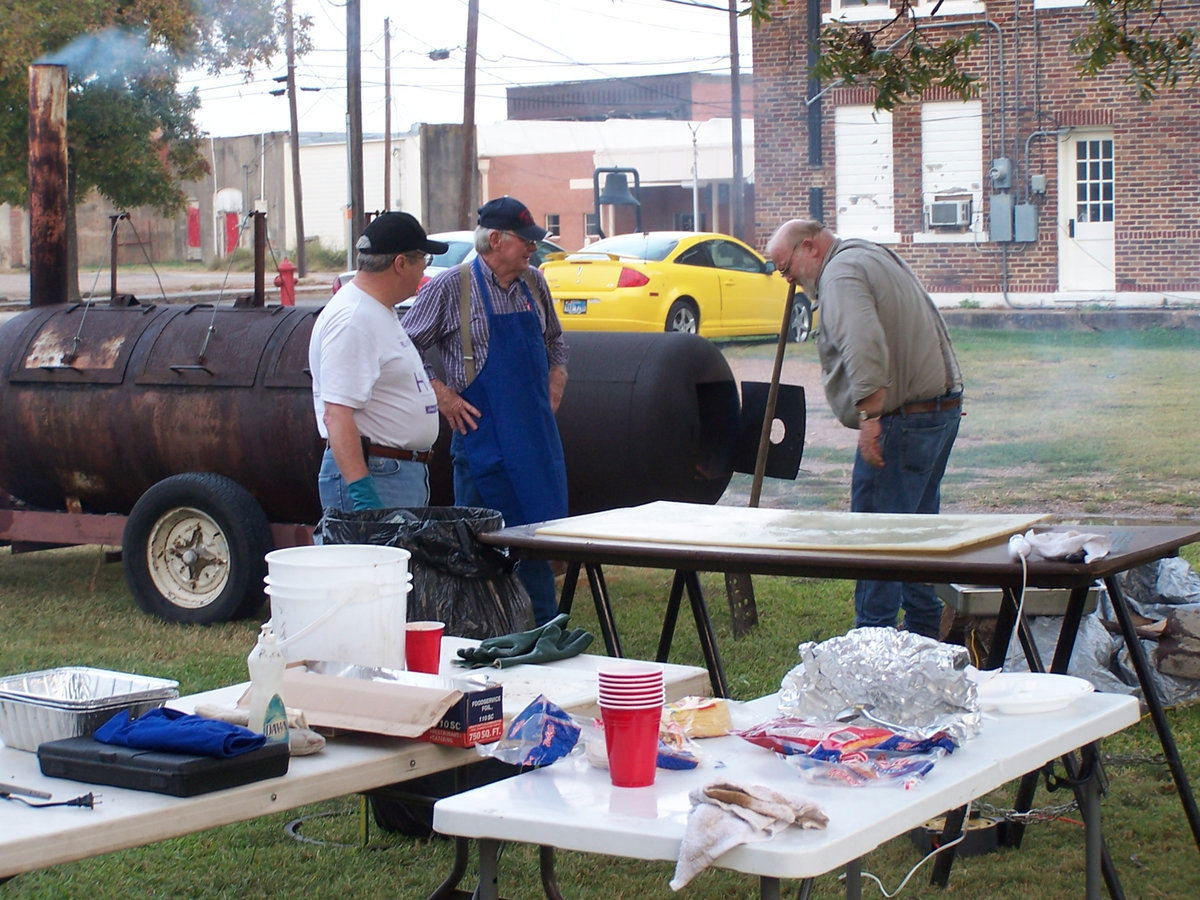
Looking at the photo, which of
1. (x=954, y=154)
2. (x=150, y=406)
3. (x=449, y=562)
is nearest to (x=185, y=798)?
(x=449, y=562)

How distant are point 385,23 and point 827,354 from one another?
4056 centimetres

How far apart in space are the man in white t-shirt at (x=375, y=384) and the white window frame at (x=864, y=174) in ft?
62.8

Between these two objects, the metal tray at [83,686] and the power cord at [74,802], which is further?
the metal tray at [83,686]

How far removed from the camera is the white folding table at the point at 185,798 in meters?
2.12

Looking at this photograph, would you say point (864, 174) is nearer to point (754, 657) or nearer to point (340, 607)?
point (754, 657)

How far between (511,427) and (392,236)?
1093 millimetres

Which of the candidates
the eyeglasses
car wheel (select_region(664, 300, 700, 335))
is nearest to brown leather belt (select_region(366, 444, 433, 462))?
the eyeglasses

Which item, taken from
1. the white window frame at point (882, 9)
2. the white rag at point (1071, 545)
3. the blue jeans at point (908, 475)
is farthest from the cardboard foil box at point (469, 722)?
the white window frame at point (882, 9)

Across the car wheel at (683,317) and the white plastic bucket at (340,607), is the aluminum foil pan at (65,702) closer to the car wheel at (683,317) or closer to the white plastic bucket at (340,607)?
the white plastic bucket at (340,607)

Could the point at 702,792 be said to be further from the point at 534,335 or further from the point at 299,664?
the point at 534,335

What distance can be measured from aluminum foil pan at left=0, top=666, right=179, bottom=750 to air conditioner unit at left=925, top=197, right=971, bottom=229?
2147 cm

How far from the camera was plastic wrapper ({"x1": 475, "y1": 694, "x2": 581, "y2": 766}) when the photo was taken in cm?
252

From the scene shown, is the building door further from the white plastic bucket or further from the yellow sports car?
the white plastic bucket

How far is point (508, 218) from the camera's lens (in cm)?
526
